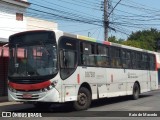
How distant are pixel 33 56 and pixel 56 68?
102cm

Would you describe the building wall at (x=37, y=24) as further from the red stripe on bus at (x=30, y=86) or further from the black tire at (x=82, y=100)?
the red stripe on bus at (x=30, y=86)

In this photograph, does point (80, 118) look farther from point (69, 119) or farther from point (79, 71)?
point (79, 71)

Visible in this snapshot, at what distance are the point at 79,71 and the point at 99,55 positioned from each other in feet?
7.05

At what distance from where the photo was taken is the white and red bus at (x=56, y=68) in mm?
14578

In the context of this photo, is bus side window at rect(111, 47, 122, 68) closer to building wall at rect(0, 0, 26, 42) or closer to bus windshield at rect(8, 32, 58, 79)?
bus windshield at rect(8, 32, 58, 79)

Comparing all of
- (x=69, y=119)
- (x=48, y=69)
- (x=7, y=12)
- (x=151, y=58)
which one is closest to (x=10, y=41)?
(x=48, y=69)

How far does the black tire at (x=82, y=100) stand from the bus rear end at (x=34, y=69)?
60.0 inches

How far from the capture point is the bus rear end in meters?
14.5

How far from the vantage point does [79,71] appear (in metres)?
15.9

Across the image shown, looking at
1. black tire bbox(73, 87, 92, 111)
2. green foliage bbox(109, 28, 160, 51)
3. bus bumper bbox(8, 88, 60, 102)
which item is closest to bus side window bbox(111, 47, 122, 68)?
black tire bbox(73, 87, 92, 111)

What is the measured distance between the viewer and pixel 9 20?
25000mm

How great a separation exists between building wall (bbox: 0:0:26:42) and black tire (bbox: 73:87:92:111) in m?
9.43

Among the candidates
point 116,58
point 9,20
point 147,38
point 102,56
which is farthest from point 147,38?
point 102,56

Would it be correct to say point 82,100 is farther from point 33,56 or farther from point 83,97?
point 33,56
